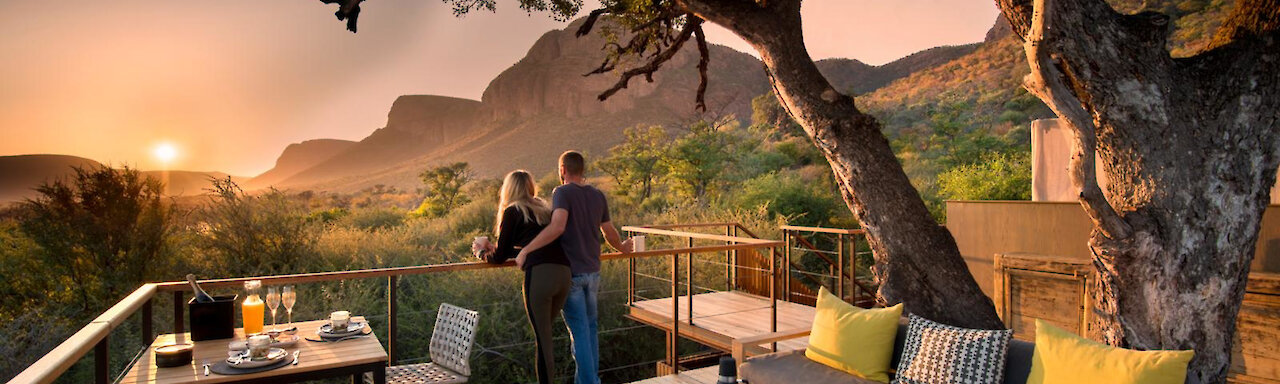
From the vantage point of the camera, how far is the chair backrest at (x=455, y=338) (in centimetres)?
322

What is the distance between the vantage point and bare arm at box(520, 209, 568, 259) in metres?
3.28

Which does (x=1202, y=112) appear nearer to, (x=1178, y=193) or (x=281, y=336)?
(x=1178, y=193)

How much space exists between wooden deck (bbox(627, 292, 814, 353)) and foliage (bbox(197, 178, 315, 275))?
4.39m

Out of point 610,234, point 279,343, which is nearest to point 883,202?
point 610,234

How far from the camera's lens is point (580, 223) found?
11.4 feet

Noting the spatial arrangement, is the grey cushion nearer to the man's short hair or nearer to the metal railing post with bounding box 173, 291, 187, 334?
the man's short hair

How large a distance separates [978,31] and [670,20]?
17.8 meters

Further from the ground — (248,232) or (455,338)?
(248,232)

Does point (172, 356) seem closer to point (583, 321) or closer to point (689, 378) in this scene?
point (583, 321)

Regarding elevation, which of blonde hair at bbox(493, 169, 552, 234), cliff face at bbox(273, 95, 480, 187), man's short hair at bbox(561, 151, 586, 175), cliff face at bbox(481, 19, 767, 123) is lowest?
blonde hair at bbox(493, 169, 552, 234)

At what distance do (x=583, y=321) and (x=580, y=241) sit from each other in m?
0.43

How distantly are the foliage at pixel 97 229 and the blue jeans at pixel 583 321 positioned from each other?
6494 mm

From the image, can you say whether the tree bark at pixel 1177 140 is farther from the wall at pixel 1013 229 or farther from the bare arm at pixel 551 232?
the bare arm at pixel 551 232

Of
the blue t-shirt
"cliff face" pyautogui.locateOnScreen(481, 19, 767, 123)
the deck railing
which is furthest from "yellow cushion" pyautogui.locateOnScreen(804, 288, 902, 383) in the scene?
"cliff face" pyautogui.locateOnScreen(481, 19, 767, 123)
